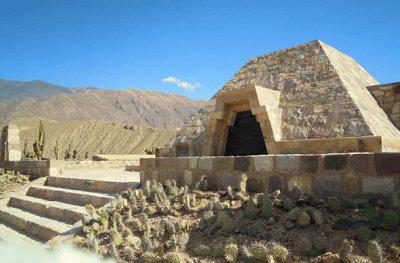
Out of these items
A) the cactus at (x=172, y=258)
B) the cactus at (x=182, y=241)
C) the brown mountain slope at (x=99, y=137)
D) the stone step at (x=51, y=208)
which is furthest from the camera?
the brown mountain slope at (x=99, y=137)

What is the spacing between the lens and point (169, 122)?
103 meters

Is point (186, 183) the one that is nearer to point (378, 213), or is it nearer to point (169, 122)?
point (378, 213)

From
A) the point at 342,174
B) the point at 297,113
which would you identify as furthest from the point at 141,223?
the point at 297,113

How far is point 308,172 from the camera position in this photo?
4363mm

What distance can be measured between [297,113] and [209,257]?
494cm

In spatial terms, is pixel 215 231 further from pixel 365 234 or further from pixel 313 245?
pixel 365 234

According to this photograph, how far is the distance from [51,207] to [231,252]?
A: 230 inches

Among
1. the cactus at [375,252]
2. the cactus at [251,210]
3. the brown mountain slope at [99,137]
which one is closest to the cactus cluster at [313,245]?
the cactus at [375,252]

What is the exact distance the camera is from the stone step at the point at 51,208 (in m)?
7.19

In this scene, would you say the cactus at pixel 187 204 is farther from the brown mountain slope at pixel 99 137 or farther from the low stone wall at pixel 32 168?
the brown mountain slope at pixel 99 137

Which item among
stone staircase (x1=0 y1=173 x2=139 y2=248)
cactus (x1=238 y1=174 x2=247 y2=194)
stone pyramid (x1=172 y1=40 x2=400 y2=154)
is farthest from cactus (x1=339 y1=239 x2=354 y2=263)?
stone staircase (x1=0 y1=173 x2=139 y2=248)

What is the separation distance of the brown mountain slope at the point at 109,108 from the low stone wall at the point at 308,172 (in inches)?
3112

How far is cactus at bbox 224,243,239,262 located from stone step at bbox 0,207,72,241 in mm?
3790

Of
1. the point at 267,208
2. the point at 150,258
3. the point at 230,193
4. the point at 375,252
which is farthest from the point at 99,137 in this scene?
the point at 375,252
